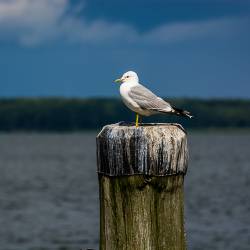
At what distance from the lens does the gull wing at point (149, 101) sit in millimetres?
7910

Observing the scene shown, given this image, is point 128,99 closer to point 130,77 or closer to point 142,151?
point 130,77


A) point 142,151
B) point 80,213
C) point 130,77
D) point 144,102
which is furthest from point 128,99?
point 80,213

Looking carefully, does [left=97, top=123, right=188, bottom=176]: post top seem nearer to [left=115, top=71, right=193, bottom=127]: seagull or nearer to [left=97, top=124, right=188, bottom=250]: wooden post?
[left=97, top=124, right=188, bottom=250]: wooden post

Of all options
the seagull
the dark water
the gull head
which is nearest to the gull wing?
the seagull

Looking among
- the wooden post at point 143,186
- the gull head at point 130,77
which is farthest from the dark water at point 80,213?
the wooden post at point 143,186

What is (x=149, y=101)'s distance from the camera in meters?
7.95

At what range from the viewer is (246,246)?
27516 millimetres

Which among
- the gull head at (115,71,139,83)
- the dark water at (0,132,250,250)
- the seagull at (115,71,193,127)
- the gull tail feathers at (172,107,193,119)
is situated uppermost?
the gull head at (115,71,139,83)

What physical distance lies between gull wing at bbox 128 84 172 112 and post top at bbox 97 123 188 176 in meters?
1.97

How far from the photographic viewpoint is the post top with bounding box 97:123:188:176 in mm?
5812

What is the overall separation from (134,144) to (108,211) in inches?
21.6

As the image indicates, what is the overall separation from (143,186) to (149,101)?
86.4 inches

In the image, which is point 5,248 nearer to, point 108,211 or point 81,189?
point 108,211

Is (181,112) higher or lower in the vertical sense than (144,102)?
lower
